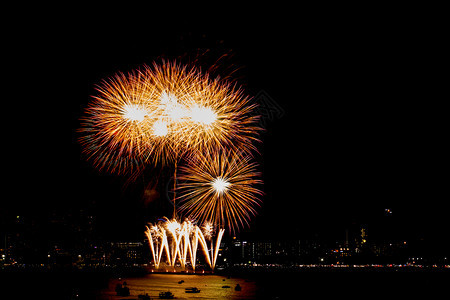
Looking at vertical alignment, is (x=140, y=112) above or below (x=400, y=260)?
above

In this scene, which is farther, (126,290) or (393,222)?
(393,222)

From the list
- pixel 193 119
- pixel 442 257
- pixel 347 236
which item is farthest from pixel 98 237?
pixel 193 119

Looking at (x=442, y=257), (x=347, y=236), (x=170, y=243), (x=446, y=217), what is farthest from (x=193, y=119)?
(x=347, y=236)

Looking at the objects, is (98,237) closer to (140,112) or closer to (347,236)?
(347,236)

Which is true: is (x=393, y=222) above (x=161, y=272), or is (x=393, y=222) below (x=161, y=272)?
above

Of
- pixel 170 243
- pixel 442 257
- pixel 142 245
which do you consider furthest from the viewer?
pixel 442 257

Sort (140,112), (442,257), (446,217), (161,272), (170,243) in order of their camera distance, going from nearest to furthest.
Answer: (140,112), (161,272), (170,243), (446,217), (442,257)

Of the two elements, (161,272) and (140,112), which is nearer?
(140,112)

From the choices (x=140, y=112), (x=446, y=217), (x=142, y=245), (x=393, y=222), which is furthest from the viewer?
(x=393, y=222)

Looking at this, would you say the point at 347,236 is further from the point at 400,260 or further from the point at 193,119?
the point at 193,119
